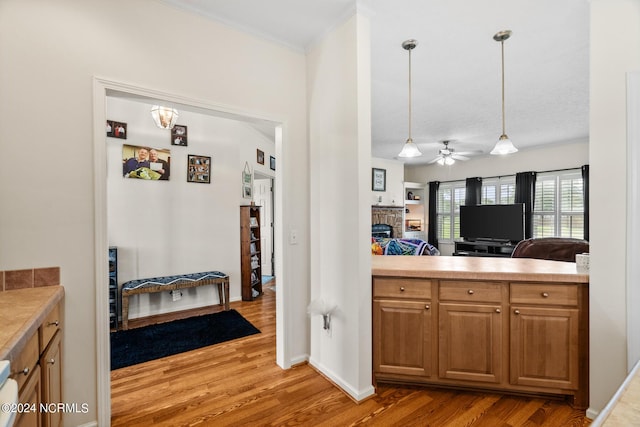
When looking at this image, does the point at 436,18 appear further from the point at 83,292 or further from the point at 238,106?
the point at 83,292

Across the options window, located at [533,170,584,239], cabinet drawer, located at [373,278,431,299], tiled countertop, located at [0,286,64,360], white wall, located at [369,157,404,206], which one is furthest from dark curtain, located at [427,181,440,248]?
tiled countertop, located at [0,286,64,360]

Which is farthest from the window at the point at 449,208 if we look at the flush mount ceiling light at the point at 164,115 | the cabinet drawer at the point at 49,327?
the cabinet drawer at the point at 49,327

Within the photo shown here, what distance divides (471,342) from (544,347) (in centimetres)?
45

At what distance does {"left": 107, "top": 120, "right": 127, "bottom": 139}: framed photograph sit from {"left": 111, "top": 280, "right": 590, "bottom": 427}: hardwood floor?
8.72 feet

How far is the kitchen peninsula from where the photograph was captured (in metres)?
1.97

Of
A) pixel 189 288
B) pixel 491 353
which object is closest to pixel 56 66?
pixel 189 288

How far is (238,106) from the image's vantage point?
2.31 metres

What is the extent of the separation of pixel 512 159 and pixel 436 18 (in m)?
5.92

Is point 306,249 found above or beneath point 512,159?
beneath

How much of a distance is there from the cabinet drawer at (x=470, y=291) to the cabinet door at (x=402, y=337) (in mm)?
160

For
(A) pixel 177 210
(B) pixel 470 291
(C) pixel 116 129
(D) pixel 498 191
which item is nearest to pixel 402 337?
(B) pixel 470 291

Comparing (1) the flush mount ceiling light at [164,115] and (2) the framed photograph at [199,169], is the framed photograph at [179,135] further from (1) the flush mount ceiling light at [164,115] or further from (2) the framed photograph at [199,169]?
(1) the flush mount ceiling light at [164,115]

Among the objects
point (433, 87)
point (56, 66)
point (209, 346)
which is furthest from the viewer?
point (433, 87)

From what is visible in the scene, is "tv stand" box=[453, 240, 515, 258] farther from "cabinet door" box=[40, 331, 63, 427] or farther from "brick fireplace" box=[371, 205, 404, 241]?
"cabinet door" box=[40, 331, 63, 427]
